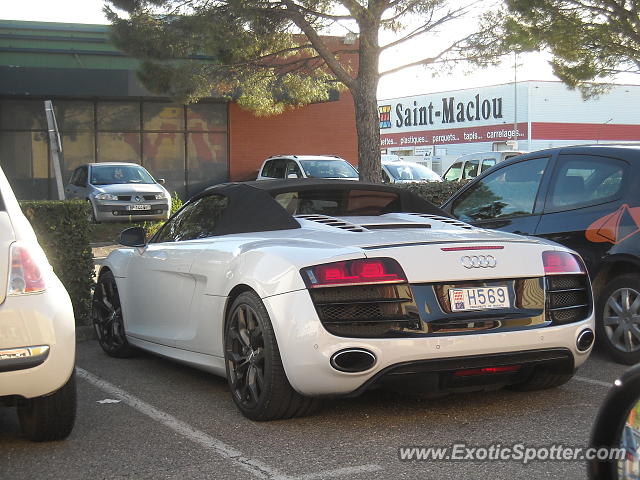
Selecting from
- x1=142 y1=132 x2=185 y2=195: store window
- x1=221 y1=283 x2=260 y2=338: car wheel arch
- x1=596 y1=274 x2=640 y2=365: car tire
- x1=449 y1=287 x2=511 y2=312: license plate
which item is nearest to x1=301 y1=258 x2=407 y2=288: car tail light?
x1=449 y1=287 x2=511 y2=312: license plate

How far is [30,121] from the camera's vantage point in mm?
27703

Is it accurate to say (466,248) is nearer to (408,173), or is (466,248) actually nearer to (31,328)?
(31,328)

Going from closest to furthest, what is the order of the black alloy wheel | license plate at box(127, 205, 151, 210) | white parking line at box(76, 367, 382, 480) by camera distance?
white parking line at box(76, 367, 382, 480) < the black alloy wheel < license plate at box(127, 205, 151, 210)

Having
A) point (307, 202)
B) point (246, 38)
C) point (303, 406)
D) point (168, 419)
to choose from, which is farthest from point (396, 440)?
point (246, 38)

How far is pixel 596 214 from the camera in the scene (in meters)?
7.01

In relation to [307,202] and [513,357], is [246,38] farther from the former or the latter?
[513,357]

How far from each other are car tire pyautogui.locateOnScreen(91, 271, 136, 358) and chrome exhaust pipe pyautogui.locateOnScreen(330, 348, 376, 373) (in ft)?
9.27

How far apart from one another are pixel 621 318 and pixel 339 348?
292 centimetres

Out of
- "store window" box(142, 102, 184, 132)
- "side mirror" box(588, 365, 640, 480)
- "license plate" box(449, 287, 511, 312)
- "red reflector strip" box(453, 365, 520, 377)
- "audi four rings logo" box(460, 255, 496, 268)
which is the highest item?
"store window" box(142, 102, 184, 132)

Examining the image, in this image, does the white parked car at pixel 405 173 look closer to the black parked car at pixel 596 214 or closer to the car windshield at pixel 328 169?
the car windshield at pixel 328 169

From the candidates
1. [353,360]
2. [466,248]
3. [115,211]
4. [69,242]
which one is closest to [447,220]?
[466,248]

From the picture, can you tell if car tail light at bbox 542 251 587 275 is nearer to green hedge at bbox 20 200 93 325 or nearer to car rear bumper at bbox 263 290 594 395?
car rear bumper at bbox 263 290 594 395

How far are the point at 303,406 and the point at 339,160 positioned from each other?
57.7ft

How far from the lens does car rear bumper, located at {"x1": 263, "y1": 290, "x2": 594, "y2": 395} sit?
4812 millimetres
